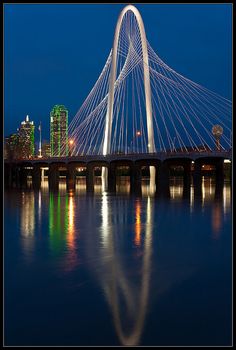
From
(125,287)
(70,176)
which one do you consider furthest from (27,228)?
(70,176)

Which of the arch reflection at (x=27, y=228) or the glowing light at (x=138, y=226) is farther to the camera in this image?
the glowing light at (x=138, y=226)

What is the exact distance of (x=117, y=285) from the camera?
10.7 meters

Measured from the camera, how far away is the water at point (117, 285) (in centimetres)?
798

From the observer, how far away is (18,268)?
12.6 metres

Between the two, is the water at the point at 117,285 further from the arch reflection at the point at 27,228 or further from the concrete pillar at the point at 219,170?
the concrete pillar at the point at 219,170

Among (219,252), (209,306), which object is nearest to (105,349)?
(209,306)

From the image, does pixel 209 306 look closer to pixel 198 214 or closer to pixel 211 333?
pixel 211 333

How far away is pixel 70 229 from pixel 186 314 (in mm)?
11571

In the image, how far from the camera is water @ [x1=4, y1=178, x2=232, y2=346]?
314 inches

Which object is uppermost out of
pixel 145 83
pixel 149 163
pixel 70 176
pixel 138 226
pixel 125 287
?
pixel 145 83

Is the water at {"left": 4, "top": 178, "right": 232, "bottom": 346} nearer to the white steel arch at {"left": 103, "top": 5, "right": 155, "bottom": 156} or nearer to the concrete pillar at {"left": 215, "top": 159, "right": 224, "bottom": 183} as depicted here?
the white steel arch at {"left": 103, "top": 5, "right": 155, "bottom": 156}

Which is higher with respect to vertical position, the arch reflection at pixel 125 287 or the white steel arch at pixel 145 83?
the white steel arch at pixel 145 83

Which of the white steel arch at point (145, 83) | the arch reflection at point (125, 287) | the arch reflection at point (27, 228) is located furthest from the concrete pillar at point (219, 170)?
the arch reflection at point (125, 287)

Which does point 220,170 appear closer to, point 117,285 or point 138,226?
point 138,226
